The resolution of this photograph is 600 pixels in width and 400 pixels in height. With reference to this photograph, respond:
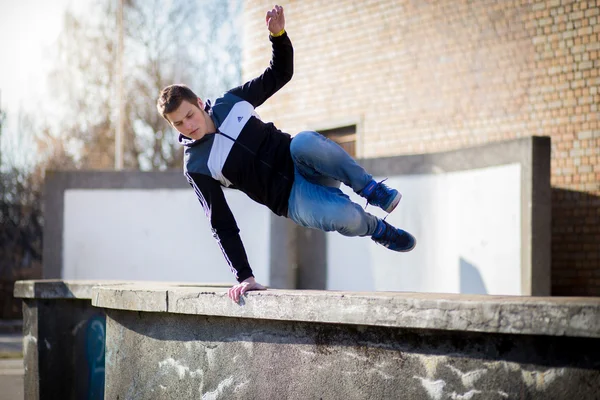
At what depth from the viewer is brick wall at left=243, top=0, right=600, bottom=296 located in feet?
31.6

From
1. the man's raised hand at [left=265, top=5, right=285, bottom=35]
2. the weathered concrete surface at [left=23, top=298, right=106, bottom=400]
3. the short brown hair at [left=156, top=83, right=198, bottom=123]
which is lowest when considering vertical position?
the weathered concrete surface at [left=23, top=298, right=106, bottom=400]

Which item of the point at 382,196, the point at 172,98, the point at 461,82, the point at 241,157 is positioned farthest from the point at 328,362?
the point at 461,82

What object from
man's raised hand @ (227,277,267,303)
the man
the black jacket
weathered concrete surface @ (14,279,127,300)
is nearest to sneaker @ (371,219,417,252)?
the man

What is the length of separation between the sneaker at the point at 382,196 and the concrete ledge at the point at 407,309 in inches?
35.9

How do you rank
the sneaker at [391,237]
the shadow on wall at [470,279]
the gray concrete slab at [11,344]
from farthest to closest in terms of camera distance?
1. the gray concrete slab at [11,344]
2. the shadow on wall at [470,279]
3. the sneaker at [391,237]

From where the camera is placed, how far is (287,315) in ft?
12.9

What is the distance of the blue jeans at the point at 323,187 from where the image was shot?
4.62 meters

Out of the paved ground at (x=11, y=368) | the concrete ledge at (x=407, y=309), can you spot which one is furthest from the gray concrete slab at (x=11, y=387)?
the concrete ledge at (x=407, y=309)

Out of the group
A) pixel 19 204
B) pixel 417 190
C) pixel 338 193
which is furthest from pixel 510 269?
pixel 19 204

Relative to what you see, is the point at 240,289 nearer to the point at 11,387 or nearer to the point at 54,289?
the point at 54,289

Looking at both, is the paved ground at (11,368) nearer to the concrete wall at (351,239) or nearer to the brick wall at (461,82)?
the concrete wall at (351,239)

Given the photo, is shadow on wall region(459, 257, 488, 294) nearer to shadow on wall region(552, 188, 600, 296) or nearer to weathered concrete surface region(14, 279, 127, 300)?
shadow on wall region(552, 188, 600, 296)

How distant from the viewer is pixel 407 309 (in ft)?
11.3

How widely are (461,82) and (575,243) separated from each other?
280cm
